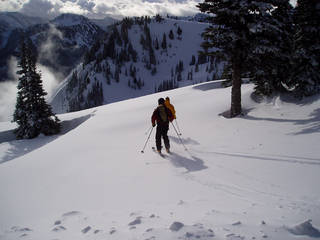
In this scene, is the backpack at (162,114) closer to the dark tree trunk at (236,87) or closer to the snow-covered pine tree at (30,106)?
the dark tree trunk at (236,87)

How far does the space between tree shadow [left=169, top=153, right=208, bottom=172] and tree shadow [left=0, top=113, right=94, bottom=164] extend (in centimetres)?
1783

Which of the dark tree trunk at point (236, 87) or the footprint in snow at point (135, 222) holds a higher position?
the dark tree trunk at point (236, 87)

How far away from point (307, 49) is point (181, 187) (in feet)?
40.3

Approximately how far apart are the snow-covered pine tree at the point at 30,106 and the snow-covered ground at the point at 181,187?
18.0 m

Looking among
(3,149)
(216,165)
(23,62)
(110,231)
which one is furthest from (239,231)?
(23,62)

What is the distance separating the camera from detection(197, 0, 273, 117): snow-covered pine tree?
10227 mm

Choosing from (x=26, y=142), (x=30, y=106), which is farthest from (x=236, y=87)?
(x=30, y=106)

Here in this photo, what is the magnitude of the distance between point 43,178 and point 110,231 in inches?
188

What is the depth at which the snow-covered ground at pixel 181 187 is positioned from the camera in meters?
3.45

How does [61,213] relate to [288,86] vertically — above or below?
below

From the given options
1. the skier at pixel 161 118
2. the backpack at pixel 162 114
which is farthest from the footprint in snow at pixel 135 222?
the backpack at pixel 162 114

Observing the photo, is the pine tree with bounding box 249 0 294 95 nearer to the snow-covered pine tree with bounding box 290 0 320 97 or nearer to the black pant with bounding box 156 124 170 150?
the snow-covered pine tree with bounding box 290 0 320 97

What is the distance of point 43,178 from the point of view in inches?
272

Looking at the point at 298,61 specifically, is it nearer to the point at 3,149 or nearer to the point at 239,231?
the point at 239,231
